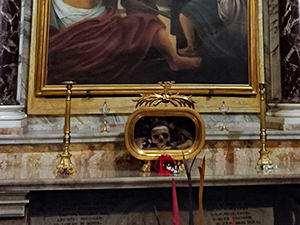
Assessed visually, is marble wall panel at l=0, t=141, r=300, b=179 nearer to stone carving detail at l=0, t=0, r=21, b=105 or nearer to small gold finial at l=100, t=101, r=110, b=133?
small gold finial at l=100, t=101, r=110, b=133

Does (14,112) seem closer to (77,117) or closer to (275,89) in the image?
(77,117)

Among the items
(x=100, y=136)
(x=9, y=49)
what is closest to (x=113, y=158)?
(x=100, y=136)

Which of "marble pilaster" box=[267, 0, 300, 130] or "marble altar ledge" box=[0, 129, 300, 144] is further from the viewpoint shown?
"marble pilaster" box=[267, 0, 300, 130]

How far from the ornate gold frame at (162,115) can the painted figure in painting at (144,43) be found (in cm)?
87

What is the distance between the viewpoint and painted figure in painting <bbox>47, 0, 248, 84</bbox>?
12.2 feet

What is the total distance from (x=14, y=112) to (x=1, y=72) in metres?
0.47

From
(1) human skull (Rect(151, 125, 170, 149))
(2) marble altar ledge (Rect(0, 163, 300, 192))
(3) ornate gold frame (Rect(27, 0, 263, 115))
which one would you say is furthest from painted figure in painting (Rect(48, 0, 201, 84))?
(2) marble altar ledge (Rect(0, 163, 300, 192))

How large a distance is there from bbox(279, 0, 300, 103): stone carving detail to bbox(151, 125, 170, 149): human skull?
64.5 inches

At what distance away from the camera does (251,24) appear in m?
3.94

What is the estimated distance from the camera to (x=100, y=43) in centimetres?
376

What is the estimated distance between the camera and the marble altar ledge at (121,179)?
2555 mm

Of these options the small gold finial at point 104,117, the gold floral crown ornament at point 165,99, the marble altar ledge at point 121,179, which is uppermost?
the gold floral crown ornament at point 165,99

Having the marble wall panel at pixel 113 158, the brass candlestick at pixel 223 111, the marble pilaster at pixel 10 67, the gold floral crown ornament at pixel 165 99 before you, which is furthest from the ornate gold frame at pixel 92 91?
the gold floral crown ornament at pixel 165 99

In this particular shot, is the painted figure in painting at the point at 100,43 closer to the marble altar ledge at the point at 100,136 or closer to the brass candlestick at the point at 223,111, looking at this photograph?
the brass candlestick at the point at 223,111
